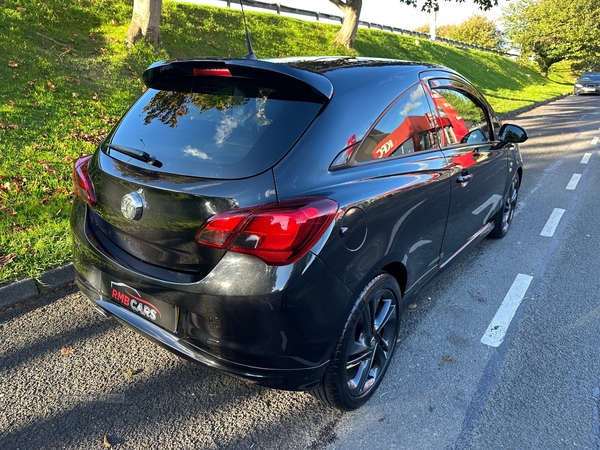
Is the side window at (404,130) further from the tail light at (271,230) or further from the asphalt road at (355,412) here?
the asphalt road at (355,412)

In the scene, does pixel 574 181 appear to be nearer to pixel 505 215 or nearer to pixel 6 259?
pixel 505 215

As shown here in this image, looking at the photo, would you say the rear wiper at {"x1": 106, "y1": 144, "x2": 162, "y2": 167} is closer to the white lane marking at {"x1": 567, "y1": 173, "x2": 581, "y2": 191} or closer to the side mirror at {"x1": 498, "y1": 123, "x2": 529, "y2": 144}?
the side mirror at {"x1": 498, "y1": 123, "x2": 529, "y2": 144}

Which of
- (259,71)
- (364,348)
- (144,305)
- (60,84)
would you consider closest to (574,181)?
(364,348)

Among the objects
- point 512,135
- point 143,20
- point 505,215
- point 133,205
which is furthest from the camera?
point 143,20

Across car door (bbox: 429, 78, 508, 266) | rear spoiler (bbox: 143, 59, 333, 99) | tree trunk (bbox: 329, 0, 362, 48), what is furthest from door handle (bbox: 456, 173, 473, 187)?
tree trunk (bbox: 329, 0, 362, 48)

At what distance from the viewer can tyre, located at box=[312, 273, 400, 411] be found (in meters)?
2.20

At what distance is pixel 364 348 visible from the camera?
2.41 metres

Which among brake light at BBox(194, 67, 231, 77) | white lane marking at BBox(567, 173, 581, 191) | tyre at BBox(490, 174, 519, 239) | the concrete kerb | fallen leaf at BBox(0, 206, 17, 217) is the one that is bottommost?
the concrete kerb

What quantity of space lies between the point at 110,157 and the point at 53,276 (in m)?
1.66

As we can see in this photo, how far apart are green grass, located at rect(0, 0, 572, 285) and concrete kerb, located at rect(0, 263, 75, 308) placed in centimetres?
7

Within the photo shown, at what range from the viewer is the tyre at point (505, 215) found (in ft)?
15.2

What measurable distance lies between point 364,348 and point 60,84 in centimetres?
711

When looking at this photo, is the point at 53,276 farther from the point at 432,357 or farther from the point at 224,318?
the point at 432,357

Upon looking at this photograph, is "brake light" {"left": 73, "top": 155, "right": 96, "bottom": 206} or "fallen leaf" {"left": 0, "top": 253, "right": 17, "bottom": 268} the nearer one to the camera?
"brake light" {"left": 73, "top": 155, "right": 96, "bottom": 206}
